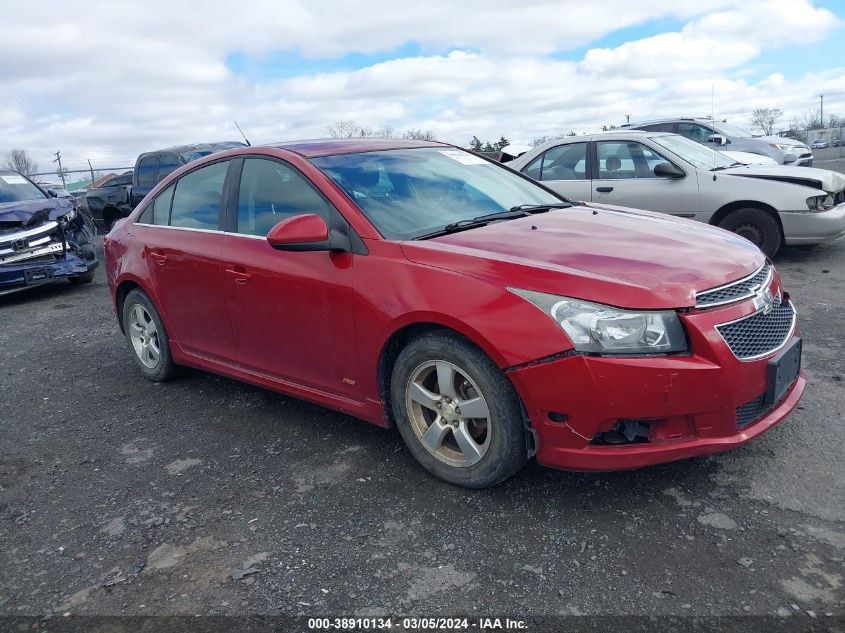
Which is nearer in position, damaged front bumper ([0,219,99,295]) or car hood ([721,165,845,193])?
car hood ([721,165,845,193])

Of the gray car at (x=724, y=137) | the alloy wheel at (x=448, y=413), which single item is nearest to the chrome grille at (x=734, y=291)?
the alloy wheel at (x=448, y=413)

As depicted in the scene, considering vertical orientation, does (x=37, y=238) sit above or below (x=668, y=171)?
above

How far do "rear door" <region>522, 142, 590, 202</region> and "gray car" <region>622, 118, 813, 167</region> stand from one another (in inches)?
181

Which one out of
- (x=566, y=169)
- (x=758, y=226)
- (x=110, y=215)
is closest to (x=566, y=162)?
(x=566, y=169)

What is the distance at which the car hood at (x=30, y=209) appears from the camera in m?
8.25

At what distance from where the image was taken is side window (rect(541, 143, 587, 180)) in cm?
851

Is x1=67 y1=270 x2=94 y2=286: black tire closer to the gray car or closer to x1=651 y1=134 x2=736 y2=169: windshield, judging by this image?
x1=651 y1=134 x2=736 y2=169: windshield

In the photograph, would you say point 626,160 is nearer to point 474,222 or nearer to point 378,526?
point 474,222

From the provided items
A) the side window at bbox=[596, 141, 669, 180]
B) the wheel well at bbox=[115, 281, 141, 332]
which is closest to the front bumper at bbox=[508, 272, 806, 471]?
the wheel well at bbox=[115, 281, 141, 332]

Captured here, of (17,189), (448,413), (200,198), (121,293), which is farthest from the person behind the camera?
(17,189)

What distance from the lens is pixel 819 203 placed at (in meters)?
7.39

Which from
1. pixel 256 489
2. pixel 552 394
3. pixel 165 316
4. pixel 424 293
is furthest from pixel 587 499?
pixel 165 316

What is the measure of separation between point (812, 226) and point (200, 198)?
19.9 ft

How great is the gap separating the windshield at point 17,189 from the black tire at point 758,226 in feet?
27.1
